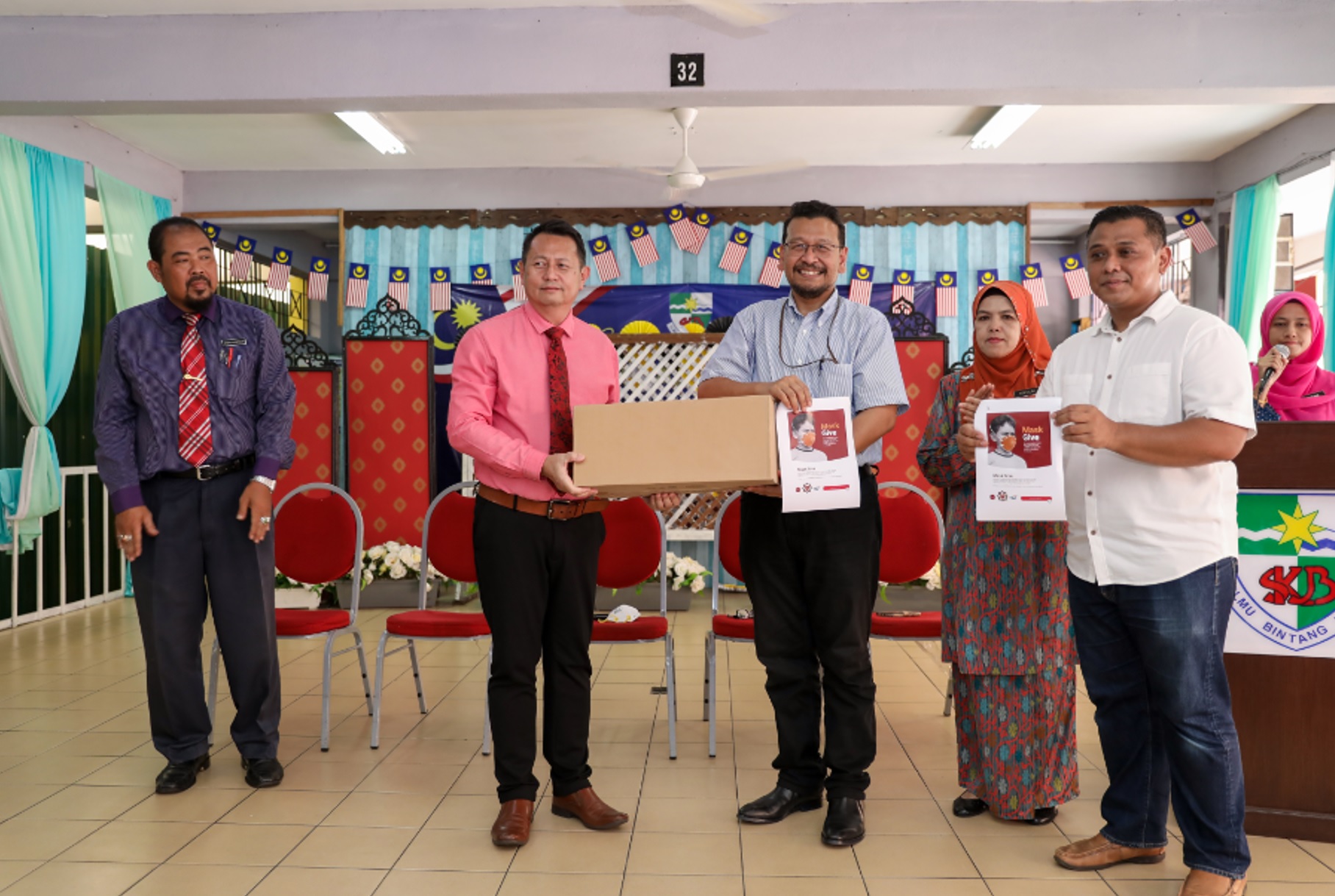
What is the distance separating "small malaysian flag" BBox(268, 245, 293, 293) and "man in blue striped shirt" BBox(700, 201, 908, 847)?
6.07 metres

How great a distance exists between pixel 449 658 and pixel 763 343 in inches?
112

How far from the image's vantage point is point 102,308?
21.5ft

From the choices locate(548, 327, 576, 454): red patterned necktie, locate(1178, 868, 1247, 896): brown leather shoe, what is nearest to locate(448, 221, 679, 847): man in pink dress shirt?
locate(548, 327, 576, 454): red patterned necktie

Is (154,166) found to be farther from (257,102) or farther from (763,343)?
(763,343)

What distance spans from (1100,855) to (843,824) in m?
0.63

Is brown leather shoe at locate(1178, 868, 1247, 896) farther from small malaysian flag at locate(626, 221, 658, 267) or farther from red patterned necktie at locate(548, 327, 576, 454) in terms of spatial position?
small malaysian flag at locate(626, 221, 658, 267)

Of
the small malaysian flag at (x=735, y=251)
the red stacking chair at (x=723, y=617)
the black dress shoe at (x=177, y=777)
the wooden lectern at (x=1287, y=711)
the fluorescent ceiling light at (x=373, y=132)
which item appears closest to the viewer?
the wooden lectern at (x=1287, y=711)

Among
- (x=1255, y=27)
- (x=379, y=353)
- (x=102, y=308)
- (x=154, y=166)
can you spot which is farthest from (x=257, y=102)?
(x=1255, y=27)

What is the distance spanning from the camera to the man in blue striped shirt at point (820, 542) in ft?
8.21

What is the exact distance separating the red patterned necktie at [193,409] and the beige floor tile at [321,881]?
49.7 inches

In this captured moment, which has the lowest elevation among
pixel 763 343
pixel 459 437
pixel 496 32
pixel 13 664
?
pixel 13 664

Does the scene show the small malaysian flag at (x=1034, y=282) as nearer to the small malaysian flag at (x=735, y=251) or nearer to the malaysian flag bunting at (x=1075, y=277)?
the malaysian flag bunting at (x=1075, y=277)

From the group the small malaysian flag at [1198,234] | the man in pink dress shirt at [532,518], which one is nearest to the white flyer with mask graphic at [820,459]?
the man in pink dress shirt at [532,518]

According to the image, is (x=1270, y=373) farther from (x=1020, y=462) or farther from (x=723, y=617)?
(x=723, y=617)
